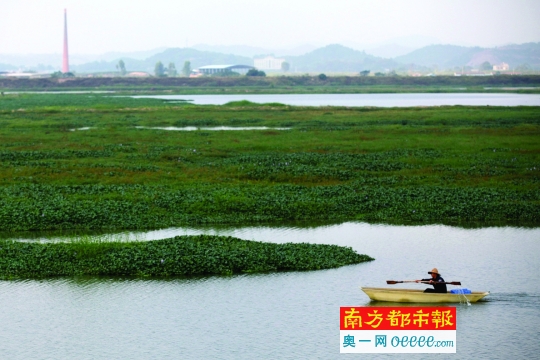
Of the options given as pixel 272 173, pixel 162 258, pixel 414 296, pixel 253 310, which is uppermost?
pixel 272 173

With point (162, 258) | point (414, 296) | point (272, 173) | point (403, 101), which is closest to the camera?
point (414, 296)

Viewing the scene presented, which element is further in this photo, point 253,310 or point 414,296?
point 253,310

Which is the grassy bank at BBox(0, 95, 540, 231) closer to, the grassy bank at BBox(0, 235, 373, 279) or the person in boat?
the grassy bank at BBox(0, 235, 373, 279)

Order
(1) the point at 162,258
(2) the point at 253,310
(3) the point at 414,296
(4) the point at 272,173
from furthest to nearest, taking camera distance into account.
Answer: (4) the point at 272,173
(1) the point at 162,258
(2) the point at 253,310
(3) the point at 414,296

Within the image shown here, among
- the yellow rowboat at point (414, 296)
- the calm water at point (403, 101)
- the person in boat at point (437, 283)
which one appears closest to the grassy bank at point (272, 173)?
the person in boat at point (437, 283)

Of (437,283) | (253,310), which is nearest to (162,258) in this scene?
(253,310)

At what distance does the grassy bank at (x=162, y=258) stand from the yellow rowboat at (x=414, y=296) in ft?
17.0

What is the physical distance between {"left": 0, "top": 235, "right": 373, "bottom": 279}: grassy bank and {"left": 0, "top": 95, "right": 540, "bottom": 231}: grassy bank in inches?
252

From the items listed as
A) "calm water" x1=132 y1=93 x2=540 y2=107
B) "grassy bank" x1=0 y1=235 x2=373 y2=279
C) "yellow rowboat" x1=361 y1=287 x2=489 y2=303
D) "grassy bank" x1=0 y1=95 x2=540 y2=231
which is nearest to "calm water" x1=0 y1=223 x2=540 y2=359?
"yellow rowboat" x1=361 y1=287 x2=489 y2=303

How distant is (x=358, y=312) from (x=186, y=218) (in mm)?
18520

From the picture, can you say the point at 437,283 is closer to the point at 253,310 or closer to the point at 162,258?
the point at 253,310

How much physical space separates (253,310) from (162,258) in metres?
6.23

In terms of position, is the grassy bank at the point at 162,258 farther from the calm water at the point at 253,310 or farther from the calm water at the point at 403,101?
the calm water at the point at 403,101

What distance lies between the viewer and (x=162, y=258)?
31.1 metres
